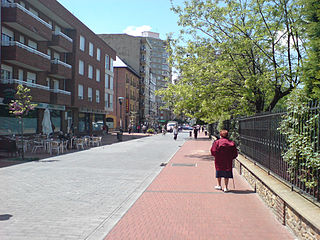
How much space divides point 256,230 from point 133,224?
1.97 metres

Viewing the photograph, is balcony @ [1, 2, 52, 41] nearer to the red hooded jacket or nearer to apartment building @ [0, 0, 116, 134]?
apartment building @ [0, 0, 116, 134]

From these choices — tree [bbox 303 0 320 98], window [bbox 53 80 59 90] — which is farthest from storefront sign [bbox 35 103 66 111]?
tree [bbox 303 0 320 98]

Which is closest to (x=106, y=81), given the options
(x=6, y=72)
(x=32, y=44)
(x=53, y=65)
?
(x=53, y=65)

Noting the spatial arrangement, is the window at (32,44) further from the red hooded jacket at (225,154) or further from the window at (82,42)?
the red hooded jacket at (225,154)

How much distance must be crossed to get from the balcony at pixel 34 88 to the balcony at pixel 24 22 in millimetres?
3910

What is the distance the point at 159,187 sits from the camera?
27.4 ft

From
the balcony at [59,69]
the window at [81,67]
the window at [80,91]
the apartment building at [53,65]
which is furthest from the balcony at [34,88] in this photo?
the window at [81,67]

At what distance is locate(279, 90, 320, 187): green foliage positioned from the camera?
181 inches

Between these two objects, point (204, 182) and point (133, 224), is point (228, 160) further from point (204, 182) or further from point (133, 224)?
point (133, 224)

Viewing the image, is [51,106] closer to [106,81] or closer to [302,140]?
[106,81]

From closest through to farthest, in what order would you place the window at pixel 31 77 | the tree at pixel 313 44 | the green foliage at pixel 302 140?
1. the green foliage at pixel 302 140
2. the tree at pixel 313 44
3. the window at pixel 31 77

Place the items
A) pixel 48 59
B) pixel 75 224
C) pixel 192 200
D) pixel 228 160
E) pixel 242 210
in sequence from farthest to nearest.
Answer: pixel 48 59, pixel 228 160, pixel 192 200, pixel 242 210, pixel 75 224

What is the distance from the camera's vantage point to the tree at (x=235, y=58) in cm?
1361

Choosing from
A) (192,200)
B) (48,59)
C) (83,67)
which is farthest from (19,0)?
(192,200)
